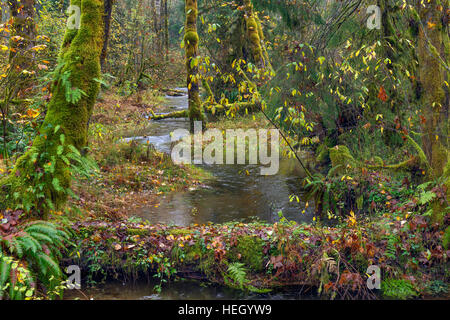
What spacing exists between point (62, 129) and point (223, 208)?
5.52 metres

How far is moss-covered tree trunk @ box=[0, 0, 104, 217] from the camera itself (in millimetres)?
6883

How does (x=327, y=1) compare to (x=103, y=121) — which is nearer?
(x=327, y=1)

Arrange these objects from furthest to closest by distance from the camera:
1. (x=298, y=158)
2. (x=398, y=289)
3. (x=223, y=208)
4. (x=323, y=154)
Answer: (x=323, y=154) → (x=223, y=208) → (x=298, y=158) → (x=398, y=289)

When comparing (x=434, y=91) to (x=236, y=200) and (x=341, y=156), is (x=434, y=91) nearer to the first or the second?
(x=341, y=156)

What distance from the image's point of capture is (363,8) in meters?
10.2

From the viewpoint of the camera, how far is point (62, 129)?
7.18m

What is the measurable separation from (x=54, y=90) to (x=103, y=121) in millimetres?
13324

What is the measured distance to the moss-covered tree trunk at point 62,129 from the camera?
688 cm

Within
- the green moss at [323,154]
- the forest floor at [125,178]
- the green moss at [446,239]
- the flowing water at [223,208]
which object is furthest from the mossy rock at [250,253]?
the green moss at [323,154]

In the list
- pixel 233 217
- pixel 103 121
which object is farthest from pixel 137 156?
pixel 103 121

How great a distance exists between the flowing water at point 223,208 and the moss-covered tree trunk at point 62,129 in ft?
5.69

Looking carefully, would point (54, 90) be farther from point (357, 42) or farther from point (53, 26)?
point (53, 26)

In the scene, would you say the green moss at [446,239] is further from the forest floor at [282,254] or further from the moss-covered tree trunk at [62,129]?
the moss-covered tree trunk at [62,129]

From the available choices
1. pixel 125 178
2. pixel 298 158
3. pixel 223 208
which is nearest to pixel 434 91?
pixel 298 158
